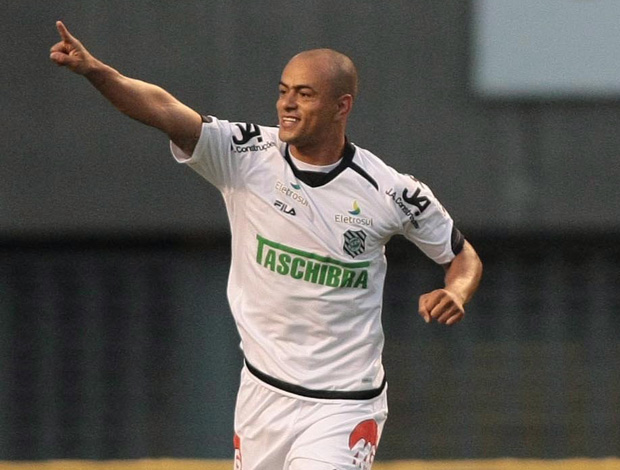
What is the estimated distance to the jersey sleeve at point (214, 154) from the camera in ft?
18.6

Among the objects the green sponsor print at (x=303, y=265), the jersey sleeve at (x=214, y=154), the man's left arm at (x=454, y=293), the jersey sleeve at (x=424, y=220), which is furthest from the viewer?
the jersey sleeve at (x=424, y=220)

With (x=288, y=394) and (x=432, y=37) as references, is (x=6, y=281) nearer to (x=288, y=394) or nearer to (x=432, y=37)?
(x=432, y=37)

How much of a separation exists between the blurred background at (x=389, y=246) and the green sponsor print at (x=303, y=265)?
3.19m

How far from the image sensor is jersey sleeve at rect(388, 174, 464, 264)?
19.4 ft

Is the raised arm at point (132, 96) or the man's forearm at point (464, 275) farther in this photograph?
the man's forearm at point (464, 275)

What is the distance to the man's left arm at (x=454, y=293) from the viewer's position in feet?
17.7

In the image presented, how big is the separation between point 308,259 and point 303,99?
0.65 meters

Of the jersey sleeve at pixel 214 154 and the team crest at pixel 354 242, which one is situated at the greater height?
the jersey sleeve at pixel 214 154

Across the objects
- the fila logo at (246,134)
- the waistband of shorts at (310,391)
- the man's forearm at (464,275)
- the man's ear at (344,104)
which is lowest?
the waistband of shorts at (310,391)

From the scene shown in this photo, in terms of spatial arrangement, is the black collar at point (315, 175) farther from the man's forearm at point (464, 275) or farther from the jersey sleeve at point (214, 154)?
the man's forearm at point (464, 275)

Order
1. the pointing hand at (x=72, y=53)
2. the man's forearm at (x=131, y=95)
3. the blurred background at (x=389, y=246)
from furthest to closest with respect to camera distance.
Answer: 1. the blurred background at (x=389, y=246)
2. the man's forearm at (x=131, y=95)
3. the pointing hand at (x=72, y=53)

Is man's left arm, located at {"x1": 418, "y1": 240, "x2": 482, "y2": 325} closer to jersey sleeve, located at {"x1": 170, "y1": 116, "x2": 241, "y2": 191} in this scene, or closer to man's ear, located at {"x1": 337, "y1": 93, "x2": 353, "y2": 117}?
man's ear, located at {"x1": 337, "y1": 93, "x2": 353, "y2": 117}

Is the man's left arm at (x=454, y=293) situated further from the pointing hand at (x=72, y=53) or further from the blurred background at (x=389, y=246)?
the blurred background at (x=389, y=246)

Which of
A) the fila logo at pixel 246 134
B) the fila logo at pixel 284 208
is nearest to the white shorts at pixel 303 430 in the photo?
the fila logo at pixel 284 208
